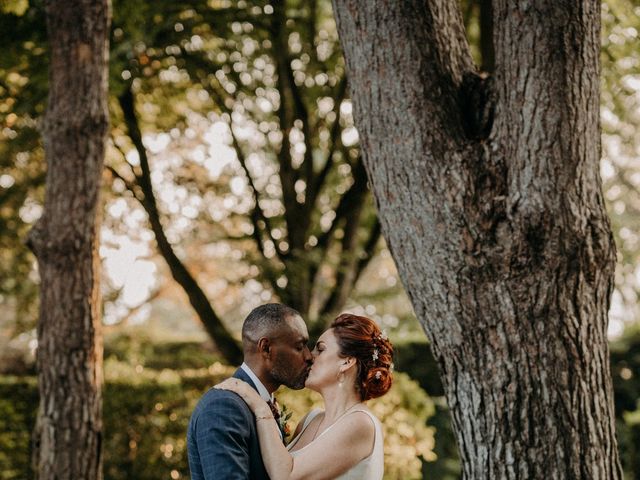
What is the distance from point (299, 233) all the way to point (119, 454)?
4.57 m

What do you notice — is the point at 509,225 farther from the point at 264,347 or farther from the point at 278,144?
the point at 278,144

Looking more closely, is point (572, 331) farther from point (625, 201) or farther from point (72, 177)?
point (625, 201)

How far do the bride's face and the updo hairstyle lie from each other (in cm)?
4

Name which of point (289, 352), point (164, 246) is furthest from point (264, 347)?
point (164, 246)

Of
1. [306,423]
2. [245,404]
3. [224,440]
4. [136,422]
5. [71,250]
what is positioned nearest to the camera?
[224,440]

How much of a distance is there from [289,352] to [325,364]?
0.45m

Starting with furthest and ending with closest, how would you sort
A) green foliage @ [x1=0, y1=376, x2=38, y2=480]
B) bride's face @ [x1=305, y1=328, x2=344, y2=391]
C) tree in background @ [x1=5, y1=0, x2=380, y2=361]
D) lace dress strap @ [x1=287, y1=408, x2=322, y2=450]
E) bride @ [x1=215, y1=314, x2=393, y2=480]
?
tree in background @ [x1=5, y1=0, x2=380, y2=361] < green foliage @ [x1=0, y1=376, x2=38, y2=480] < lace dress strap @ [x1=287, y1=408, x2=322, y2=450] < bride's face @ [x1=305, y1=328, x2=344, y2=391] < bride @ [x1=215, y1=314, x2=393, y2=480]

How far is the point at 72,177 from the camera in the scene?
22.2ft

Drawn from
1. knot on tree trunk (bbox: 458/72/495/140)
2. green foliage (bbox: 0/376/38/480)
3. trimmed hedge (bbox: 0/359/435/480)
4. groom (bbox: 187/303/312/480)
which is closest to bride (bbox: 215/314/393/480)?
groom (bbox: 187/303/312/480)

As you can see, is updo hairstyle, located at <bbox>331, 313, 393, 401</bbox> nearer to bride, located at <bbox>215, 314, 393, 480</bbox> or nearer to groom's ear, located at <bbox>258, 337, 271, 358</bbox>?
bride, located at <bbox>215, 314, 393, 480</bbox>

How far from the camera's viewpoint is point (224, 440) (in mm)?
3275

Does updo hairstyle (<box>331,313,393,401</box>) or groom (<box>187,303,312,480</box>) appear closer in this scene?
groom (<box>187,303,312,480</box>)

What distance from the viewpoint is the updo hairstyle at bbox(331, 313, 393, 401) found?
13.8 ft

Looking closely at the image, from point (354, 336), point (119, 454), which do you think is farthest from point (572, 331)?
point (119, 454)
